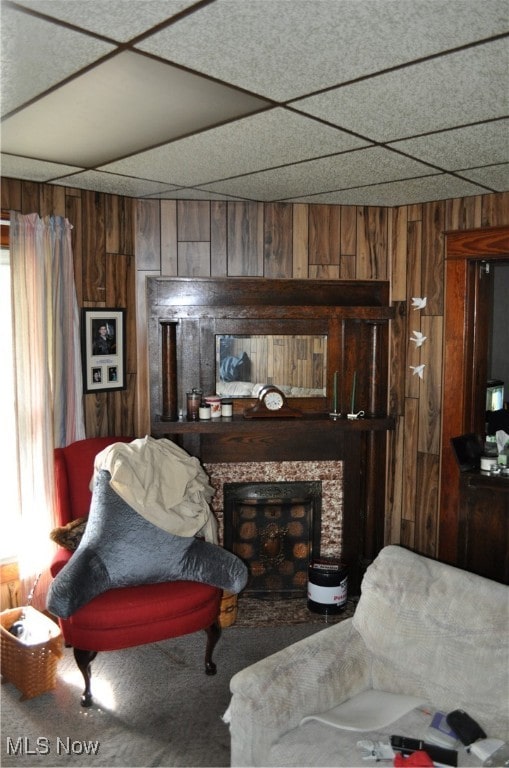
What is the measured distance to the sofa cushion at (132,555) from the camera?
2.89 m

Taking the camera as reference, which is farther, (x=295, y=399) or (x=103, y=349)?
(x=295, y=399)

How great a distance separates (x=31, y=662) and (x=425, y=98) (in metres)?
2.84

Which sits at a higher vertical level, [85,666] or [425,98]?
[425,98]

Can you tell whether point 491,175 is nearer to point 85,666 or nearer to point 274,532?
point 274,532

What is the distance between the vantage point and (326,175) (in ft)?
10.4

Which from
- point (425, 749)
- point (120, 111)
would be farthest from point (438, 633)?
point (120, 111)

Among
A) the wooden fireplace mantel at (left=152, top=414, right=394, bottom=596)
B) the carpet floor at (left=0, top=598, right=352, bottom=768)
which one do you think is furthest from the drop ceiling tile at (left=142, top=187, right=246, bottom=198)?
the carpet floor at (left=0, top=598, right=352, bottom=768)

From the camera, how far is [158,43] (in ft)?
5.57

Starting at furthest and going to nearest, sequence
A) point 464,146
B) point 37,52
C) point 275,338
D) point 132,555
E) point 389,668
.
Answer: point 275,338 < point 132,555 < point 464,146 < point 389,668 < point 37,52

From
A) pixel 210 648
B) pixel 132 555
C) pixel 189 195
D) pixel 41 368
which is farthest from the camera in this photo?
pixel 189 195

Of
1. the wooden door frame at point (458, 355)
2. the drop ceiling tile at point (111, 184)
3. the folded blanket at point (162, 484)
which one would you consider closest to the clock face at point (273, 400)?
the folded blanket at point (162, 484)

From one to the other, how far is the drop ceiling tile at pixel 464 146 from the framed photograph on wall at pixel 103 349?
1.95 metres

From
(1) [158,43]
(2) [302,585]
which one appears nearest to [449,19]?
(1) [158,43]

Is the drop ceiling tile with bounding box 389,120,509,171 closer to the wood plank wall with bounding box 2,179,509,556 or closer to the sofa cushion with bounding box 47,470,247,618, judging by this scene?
the wood plank wall with bounding box 2,179,509,556
